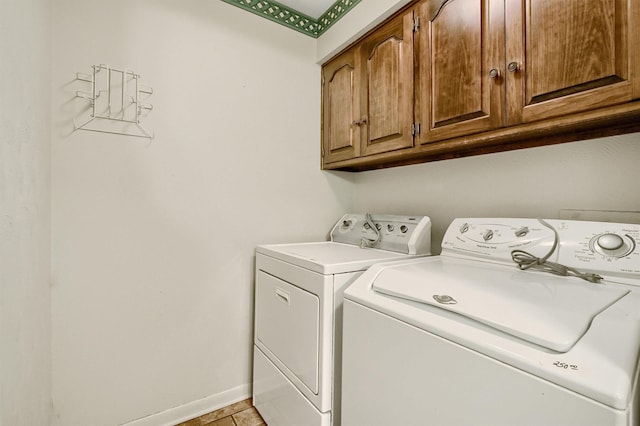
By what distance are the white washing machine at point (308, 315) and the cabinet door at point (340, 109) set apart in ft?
1.62

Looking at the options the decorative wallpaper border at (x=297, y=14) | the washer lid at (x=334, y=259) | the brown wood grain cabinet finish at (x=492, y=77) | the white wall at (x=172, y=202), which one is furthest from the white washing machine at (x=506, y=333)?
the decorative wallpaper border at (x=297, y=14)

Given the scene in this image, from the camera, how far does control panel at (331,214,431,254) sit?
1438mm

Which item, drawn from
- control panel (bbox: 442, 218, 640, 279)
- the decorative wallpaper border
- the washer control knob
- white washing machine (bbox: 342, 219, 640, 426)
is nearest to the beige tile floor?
white washing machine (bbox: 342, 219, 640, 426)

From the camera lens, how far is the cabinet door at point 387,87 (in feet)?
4.59

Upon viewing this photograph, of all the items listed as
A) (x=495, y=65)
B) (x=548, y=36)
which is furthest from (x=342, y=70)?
(x=548, y=36)

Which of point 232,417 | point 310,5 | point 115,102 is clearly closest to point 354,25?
point 310,5

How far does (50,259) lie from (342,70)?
1.86 m

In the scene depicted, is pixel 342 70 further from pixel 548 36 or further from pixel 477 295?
pixel 477 295

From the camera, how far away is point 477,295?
0.77 meters

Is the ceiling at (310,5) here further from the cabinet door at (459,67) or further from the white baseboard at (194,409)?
the white baseboard at (194,409)

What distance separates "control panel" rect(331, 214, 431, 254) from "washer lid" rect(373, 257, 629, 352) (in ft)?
1.14

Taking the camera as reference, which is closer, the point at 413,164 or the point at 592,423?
the point at 592,423

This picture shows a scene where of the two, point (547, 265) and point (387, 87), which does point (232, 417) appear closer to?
point (547, 265)

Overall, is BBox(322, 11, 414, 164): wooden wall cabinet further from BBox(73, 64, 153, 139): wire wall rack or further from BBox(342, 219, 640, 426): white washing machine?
BBox(73, 64, 153, 139): wire wall rack
